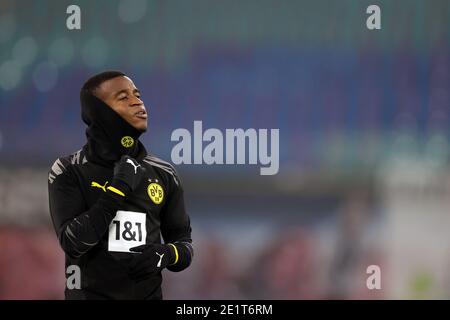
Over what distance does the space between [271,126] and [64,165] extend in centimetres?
187

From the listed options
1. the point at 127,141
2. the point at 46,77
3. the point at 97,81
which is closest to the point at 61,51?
the point at 46,77

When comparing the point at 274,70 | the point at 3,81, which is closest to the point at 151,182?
the point at 274,70

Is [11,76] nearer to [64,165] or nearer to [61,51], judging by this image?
[61,51]

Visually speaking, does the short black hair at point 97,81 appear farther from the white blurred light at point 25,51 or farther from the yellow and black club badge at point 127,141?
the white blurred light at point 25,51

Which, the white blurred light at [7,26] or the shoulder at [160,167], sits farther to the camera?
the white blurred light at [7,26]

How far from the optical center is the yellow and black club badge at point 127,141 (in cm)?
209

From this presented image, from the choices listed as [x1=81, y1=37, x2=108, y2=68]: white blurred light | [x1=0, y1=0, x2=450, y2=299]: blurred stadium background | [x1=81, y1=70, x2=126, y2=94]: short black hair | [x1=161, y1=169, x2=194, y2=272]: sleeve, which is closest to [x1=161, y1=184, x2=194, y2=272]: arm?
[x1=161, y1=169, x2=194, y2=272]: sleeve

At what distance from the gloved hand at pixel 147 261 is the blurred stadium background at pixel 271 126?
1684 millimetres

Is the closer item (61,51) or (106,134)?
(106,134)

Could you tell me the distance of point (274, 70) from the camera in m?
3.74

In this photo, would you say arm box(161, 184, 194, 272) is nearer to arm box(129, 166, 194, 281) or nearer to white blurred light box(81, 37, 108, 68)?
arm box(129, 166, 194, 281)

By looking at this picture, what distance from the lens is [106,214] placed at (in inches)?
74.5

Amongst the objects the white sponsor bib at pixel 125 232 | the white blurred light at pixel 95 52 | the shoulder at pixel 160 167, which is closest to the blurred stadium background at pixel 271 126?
the white blurred light at pixel 95 52

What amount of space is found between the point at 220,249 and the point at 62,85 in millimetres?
1369
